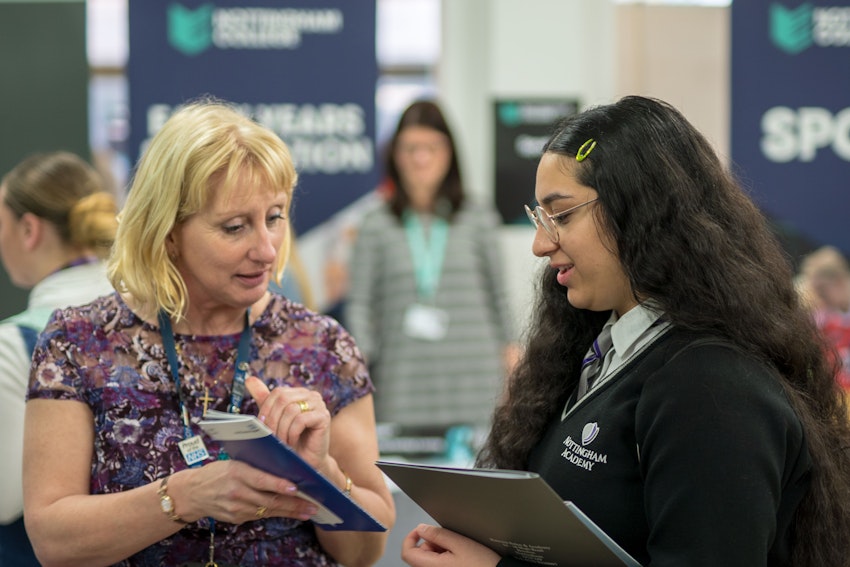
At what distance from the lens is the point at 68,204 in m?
2.69

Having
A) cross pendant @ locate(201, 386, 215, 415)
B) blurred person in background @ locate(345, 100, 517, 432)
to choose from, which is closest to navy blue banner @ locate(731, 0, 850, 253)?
blurred person in background @ locate(345, 100, 517, 432)

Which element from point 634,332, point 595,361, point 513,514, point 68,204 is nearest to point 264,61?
point 68,204

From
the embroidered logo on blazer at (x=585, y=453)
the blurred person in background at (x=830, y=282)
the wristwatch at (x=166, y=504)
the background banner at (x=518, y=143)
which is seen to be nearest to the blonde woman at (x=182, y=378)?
the wristwatch at (x=166, y=504)

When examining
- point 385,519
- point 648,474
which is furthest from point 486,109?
point 648,474

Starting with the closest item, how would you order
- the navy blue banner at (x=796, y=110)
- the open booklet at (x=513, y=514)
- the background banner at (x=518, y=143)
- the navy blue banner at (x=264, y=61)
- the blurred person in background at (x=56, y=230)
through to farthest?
1. the open booklet at (x=513, y=514)
2. the blurred person in background at (x=56, y=230)
3. the navy blue banner at (x=264, y=61)
4. the navy blue banner at (x=796, y=110)
5. the background banner at (x=518, y=143)

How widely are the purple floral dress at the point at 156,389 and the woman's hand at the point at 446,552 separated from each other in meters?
0.26

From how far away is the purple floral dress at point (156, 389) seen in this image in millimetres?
1878

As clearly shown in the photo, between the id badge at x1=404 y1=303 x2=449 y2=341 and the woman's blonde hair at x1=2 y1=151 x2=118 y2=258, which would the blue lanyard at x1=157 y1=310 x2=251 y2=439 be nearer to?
the woman's blonde hair at x1=2 y1=151 x2=118 y2=258

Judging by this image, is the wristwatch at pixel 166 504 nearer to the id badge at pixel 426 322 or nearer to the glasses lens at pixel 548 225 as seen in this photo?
the glasses lens at pixel 548 225

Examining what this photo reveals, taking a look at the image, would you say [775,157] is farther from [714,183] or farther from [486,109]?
[714,183]

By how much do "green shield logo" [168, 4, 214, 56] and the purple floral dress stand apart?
2.98 metres

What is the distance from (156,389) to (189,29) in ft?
10.4

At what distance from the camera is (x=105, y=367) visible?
6.21ft

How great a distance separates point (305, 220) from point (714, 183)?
3.37 meters
